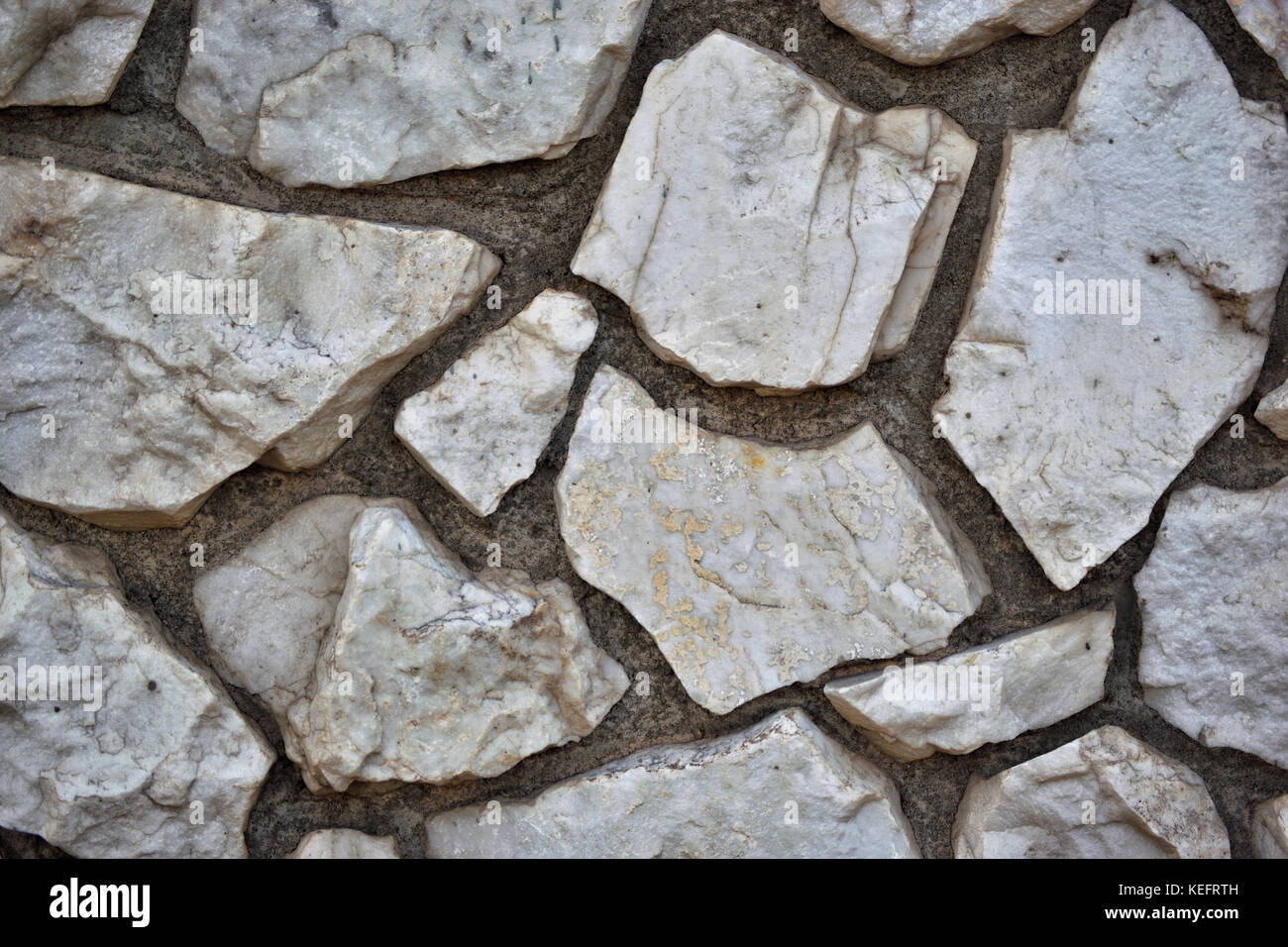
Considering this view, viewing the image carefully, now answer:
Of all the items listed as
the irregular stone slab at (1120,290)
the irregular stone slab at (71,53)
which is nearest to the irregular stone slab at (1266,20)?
the irregular stone slab at (1120,290)

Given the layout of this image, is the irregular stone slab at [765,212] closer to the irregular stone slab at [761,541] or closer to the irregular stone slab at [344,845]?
the irregular stone slab at [761,541]

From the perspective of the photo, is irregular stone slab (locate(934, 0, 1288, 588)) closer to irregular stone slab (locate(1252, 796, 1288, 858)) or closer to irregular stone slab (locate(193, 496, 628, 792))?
irregular stone slab (locate(1252, 796, 1288, 858))

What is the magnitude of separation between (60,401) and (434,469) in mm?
528

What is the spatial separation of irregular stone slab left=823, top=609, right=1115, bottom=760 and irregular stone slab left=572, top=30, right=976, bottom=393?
446 millimetres

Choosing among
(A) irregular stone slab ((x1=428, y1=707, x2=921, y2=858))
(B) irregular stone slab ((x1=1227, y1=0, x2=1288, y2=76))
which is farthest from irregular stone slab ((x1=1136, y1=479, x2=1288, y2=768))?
(B) irregular stone slab ((x1=1227, y1=0, x2=1288, y2=76))

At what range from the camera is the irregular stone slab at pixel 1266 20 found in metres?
1.44

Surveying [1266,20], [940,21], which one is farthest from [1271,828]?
[940,21]

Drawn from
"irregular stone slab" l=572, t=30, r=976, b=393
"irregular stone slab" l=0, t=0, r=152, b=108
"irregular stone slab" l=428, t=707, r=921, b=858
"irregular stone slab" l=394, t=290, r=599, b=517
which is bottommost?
"irregular stone slab" l=428, t=707, r=921, b=858

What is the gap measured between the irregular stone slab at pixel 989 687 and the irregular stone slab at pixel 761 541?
0.05 metres

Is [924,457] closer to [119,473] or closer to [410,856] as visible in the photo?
[410,856]

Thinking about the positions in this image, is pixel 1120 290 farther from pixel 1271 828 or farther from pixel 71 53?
pixel 71 53

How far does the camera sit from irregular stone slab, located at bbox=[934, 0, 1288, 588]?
145 centimetres

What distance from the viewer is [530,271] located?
5.10 ft
